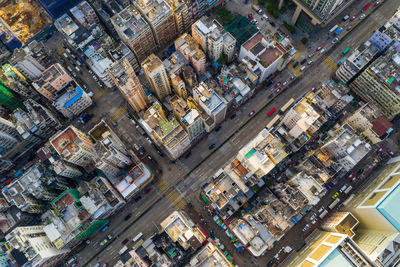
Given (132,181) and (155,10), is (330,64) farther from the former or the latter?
(132,181)

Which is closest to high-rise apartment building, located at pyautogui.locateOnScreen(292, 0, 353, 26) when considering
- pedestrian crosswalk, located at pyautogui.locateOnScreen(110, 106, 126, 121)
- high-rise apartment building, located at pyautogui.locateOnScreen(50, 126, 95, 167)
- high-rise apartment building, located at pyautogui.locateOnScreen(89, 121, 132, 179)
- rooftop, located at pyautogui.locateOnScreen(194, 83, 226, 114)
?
rooftop, located at pyautogui.locateOnScreen(194, 83, 226, 114)

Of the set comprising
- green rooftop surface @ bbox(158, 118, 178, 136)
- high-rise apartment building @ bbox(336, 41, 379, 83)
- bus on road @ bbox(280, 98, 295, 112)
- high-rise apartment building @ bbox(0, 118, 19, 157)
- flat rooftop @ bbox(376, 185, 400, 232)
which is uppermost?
high-rise apartment building @ bbox(0, 118, 19, 157)

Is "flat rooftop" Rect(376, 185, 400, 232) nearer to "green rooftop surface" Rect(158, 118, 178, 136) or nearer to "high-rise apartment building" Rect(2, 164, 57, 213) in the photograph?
"green rooftop surface" Rect(158, 118, 178, 136)

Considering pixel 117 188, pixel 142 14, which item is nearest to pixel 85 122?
pixel 117 188

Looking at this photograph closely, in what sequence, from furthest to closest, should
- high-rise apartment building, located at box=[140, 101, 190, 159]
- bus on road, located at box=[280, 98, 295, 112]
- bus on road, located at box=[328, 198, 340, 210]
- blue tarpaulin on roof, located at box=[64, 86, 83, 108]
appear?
bus on road, located at box=[280, 98, 295, 112]
blue tarpaulin on roof, located at box=[64, 86, 83, 108]
bus on road, located at box=[328, 198, 340, 210]
high-rise apartment building, located at box=[140, 101, 190, 159]

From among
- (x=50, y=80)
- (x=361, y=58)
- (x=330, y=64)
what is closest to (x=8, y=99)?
(x=50, y=80)

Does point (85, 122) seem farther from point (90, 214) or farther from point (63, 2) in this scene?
point (63, 2)
